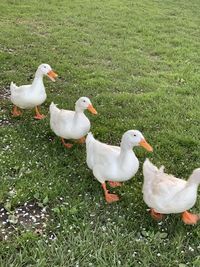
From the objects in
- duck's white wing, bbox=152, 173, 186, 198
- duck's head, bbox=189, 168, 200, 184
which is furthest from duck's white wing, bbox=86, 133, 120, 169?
duck's head, bbox=189, 168, 200, 184

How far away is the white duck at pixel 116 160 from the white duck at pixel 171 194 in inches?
13.3

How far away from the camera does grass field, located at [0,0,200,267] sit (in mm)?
4938

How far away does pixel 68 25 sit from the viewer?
13.9m

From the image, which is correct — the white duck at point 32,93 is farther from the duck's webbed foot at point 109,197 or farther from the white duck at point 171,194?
the white duck at point 171,194

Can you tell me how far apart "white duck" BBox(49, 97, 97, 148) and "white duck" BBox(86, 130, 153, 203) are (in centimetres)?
72

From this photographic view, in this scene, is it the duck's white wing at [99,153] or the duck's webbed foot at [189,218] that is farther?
the duck's white wing at [99,153]

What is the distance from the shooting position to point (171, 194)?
5.00 metres

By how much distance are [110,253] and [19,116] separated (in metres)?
3.73

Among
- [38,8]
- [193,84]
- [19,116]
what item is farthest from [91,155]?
[38,8]

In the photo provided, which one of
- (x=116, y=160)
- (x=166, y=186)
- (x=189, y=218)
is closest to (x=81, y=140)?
(x=116, y=160)

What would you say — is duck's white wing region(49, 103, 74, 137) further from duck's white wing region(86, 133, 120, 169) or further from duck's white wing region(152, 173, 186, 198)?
duck's white wing region(152, 173, 186, 198)

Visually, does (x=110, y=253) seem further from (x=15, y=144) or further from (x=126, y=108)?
(x=126, y=108)

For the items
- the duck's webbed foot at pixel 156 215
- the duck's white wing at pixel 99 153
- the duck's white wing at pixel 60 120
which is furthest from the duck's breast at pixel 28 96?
the duck's webbed foot at pixel 156 215

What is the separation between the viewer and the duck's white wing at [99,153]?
559cm
